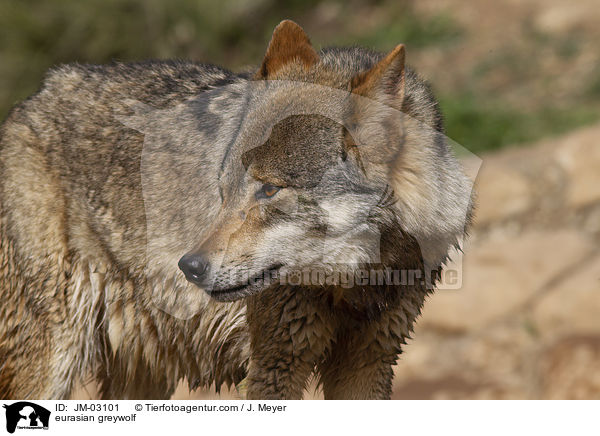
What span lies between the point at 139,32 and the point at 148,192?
9255 millimetres

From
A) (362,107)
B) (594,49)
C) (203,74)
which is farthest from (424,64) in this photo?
(362,107)

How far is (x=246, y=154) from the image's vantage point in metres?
3.86

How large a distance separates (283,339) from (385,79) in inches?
54.7

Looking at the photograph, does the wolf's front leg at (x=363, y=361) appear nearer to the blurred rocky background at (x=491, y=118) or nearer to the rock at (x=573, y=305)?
the blurred rocky background at (x=491, y=118)

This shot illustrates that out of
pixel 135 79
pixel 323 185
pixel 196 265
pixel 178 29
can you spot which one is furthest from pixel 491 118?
pixel 196 265

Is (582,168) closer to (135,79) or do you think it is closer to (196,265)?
(135,79)

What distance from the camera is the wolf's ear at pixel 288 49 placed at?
412 cm

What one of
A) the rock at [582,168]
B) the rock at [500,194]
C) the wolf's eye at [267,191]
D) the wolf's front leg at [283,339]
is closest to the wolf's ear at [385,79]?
the wolf's eye at [267,191]

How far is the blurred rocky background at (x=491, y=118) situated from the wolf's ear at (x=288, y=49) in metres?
2.24

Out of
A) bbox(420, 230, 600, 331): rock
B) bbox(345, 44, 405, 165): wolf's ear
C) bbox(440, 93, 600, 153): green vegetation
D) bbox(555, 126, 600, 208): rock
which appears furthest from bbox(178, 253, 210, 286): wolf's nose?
bbox(440, 93, 600, 153): green vegetation

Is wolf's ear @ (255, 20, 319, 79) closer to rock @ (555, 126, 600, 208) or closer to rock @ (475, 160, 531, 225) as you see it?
rock @ (475, 160, 531, 225)

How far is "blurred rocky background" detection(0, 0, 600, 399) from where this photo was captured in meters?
8.16

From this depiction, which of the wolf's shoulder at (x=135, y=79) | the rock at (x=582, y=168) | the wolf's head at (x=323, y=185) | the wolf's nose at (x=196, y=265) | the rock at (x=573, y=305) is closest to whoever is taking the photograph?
the wolf's nose at (x=196, y=265)

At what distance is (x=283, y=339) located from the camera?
4.16m
